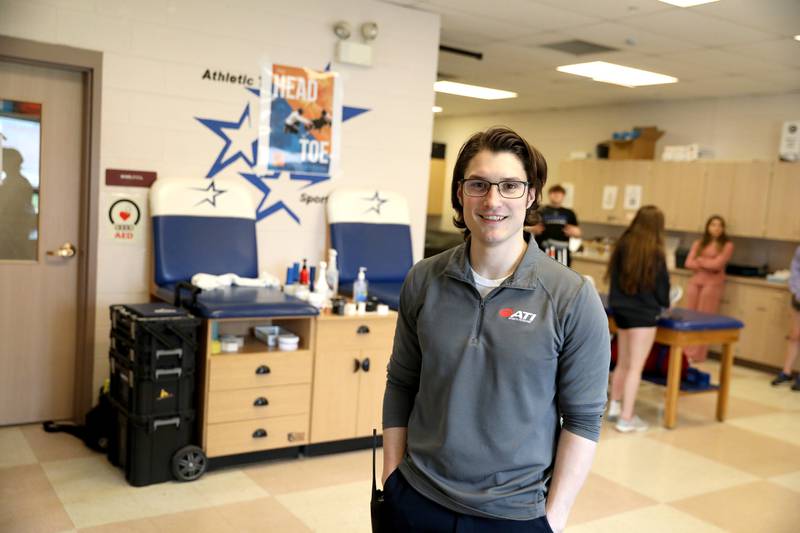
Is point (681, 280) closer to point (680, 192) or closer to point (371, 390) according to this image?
point (680, 192)

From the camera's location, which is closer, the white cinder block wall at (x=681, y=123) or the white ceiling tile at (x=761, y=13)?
the white ceiling tile at (x=761, y=13)

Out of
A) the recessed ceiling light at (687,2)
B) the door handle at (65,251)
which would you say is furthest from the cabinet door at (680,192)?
the door handle at (65,251)

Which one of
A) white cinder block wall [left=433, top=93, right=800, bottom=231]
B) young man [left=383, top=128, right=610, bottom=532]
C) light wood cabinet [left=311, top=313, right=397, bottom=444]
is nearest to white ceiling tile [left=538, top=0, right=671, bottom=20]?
light wood cabinet [left=311, top=313, right=397, bottom=444]

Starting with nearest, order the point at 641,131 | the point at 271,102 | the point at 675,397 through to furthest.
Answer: the point at 271,102, the point at 675,397, the point at 641,131

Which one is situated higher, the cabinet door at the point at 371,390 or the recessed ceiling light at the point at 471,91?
the recessed ceiling light at the point at 471,91

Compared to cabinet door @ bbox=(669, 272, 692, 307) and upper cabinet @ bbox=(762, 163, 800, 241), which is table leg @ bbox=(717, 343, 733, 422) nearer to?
upper cabinet @ bbox=(762, 163, 800, 241)

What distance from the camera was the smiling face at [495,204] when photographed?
5.37 ft

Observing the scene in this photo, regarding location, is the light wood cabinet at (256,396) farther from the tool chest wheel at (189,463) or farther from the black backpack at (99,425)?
the black backpack at (99,425)

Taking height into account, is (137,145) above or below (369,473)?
above

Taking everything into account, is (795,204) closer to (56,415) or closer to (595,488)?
(595,488)

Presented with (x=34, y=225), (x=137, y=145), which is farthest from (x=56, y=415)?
(x=137, y=145)

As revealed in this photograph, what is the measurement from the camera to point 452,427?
1628 mm

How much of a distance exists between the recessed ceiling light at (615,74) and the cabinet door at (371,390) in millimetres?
4225

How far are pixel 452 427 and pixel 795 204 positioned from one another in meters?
7.35
